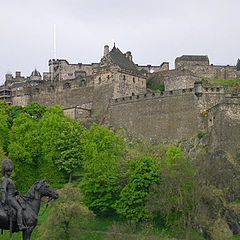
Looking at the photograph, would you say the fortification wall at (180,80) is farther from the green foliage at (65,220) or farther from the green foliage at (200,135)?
the green foliage at (65,220)

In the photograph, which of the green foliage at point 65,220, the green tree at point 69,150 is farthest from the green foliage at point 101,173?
the green foliage at point 65,220

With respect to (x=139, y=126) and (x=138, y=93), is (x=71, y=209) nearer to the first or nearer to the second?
(x=139, y=126)

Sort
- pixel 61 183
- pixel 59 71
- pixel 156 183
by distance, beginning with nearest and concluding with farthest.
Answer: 1. pixel 156 183
2. pixel 61 183
3. pixel 59 71

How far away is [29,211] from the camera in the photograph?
16500mm

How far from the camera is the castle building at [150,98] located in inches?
2243

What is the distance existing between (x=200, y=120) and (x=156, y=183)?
606 inches

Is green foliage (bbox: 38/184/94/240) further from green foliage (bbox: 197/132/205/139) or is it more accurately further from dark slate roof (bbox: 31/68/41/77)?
dark slate roof (bbox: 31/68/41/77)

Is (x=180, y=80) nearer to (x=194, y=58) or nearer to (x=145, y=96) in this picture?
(x=145, y=96)

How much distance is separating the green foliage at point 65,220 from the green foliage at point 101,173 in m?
5.45

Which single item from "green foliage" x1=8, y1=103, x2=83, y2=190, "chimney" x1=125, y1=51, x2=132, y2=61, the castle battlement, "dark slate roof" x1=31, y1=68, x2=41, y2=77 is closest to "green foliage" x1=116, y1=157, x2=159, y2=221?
"green foliage" x1=8, y1=103, x2=83, y2=190

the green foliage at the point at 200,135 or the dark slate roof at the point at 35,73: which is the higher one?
the dark slate roof at the point at 35,73

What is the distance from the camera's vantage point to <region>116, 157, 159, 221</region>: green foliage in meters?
42.4

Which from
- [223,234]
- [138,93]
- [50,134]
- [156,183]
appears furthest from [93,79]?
[223,234]

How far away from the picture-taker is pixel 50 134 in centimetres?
5475
